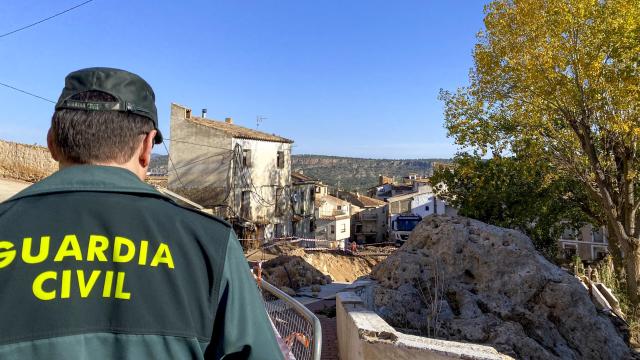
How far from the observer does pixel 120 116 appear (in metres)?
1.44

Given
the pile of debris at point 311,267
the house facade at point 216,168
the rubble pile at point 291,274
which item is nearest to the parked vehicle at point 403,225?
the house facade at point 216,168

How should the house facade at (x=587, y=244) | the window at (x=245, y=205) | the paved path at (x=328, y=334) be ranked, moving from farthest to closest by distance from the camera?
1. the house facade at (x=587, y=244)
2. the window at (x=245, y=205)
3. the paved path at (x=328, y=334)

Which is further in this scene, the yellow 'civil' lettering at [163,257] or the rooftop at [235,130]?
the rooftop at [235,130]

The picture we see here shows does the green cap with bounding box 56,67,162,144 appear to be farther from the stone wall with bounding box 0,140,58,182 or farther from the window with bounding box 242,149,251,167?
the window with bounding box 242,149,251,167

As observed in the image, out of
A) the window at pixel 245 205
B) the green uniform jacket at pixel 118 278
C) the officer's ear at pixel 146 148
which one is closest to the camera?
the green uniform jacket at pixel 118 278

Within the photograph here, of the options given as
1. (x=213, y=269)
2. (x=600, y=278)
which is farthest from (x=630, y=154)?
(x=213, y=269)

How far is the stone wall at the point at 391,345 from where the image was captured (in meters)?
5.19

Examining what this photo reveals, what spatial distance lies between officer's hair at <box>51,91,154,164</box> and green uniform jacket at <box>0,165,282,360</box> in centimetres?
11

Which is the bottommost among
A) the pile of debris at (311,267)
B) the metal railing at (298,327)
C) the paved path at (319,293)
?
the paved path at (319,293)

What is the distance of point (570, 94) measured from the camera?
430 inches

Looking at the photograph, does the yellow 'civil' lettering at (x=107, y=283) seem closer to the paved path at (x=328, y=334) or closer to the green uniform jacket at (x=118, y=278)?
the green uniform jacket at (x=118, y=278)

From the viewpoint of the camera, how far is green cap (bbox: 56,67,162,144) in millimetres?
1425

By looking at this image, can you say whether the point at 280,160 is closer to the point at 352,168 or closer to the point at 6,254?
the point at 6,254

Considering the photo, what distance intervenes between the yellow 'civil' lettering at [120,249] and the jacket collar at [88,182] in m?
0.15
